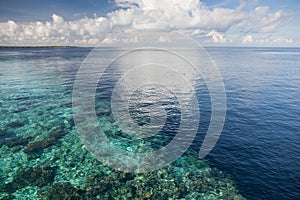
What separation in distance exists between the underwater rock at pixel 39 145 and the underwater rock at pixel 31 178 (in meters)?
3.20

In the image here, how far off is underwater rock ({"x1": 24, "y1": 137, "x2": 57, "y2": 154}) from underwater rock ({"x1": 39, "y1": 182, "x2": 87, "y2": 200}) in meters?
6.54

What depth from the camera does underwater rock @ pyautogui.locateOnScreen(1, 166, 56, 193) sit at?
587 inches

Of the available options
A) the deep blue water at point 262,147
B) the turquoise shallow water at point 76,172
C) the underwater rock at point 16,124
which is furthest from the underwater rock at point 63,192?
the underwater rock at point 16,124

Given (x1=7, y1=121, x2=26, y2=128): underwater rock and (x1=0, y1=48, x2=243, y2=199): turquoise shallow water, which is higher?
(x1=7, y1=121, x2=26, y2=128): underwater rock

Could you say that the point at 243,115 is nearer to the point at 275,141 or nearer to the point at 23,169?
the point at 275,141

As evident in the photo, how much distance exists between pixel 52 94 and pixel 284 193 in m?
41.1

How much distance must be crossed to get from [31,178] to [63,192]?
3.57 metres

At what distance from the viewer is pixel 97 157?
19375mm

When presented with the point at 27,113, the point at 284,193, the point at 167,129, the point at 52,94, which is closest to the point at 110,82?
the point at 52,94

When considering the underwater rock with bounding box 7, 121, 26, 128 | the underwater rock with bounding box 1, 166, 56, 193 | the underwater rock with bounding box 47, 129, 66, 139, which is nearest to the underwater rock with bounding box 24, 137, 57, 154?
the underwater rock with bounding box 47, 129, 66, 139

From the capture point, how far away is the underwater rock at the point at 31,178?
14.9 meters

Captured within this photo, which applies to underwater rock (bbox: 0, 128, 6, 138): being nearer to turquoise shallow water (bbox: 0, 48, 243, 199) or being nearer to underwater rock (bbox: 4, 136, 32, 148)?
turquoise shallow water (bbox: 0, 48, 243, 199)

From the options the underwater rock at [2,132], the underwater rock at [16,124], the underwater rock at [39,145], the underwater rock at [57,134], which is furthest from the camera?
the underwater rock at [16,124]

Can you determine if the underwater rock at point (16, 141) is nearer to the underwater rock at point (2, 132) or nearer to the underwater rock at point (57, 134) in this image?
the underwater rock at point (2, 132)
